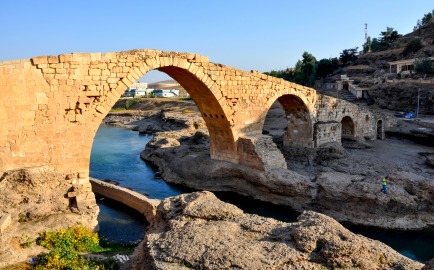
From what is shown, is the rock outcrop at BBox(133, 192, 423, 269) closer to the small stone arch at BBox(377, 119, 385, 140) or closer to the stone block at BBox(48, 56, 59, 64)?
the stone block at BBox(48, 56, 59, 64)

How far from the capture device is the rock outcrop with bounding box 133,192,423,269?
15.0 feet

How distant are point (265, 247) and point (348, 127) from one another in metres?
16.0

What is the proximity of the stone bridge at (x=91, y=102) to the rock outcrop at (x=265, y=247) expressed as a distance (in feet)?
15.9

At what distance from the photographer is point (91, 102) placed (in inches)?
396

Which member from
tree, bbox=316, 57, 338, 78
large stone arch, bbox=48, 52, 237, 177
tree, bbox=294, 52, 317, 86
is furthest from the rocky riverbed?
tree, bbox=316, 57, 338, 78

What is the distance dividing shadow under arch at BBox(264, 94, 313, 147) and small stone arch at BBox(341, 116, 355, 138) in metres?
3.20

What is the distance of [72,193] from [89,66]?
3.33 metres

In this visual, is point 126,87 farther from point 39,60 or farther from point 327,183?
point 327,183

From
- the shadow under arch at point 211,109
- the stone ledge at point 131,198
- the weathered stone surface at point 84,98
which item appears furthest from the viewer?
the shadow under arch at point 211,109

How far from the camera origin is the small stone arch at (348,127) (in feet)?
62.7

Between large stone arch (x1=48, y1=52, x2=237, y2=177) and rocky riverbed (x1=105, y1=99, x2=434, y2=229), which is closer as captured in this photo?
large stone arch (x1=48, y1=52, x2=237, y2=177)

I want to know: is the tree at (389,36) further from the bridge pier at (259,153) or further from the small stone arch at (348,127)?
the bridge pier at (259,153)

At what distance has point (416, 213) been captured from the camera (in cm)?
1063

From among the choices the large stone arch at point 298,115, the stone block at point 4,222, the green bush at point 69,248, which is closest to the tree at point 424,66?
the large stone arch at point 298,115
